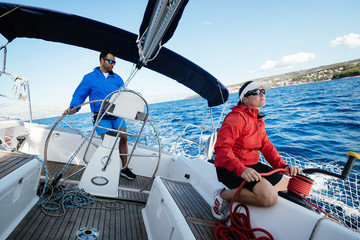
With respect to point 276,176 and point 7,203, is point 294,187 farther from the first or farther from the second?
point 7,203

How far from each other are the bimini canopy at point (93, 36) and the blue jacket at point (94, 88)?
55 centimetres

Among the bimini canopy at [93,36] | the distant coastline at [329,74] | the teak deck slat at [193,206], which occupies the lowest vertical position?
the teak deck slat at [193,206]

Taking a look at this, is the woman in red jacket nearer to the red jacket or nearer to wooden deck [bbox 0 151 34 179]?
the red jacket

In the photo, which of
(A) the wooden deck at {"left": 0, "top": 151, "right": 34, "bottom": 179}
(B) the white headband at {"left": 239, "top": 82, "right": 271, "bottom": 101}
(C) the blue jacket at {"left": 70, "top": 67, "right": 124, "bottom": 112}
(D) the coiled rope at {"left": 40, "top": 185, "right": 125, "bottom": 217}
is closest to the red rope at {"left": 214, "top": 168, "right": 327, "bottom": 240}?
(B) the white headband at {"left": 239, "top": 82, "right": 271, "bottom": 101}

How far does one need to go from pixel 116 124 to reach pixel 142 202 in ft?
3.13

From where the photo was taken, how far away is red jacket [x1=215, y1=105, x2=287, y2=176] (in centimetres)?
130

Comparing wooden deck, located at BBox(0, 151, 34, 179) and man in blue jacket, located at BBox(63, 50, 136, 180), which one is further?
man in blue jacket, located at BBox(63, 50, 136, 180)

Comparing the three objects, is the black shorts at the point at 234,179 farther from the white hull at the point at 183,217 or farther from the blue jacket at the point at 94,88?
the blue jacket at the point at 94,88

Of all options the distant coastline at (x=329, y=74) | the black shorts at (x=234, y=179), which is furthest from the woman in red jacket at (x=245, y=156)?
the distant coastline at (x=329, y=74)

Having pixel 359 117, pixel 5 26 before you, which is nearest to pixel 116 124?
pixel 5 26

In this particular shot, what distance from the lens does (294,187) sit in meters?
1.28

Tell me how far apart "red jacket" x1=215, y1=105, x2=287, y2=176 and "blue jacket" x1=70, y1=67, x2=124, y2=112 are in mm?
1586

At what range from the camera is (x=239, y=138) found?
144 centimetres

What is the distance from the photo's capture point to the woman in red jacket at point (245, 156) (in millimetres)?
1195
